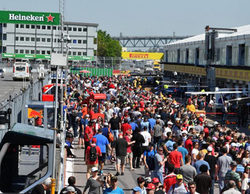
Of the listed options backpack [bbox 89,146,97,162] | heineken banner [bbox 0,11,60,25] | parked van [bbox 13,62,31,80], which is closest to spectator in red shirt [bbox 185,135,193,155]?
backpack [bbox 89,146,97,162]

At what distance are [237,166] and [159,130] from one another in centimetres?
740

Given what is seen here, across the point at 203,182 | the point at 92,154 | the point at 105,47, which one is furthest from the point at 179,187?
the point at 105,47

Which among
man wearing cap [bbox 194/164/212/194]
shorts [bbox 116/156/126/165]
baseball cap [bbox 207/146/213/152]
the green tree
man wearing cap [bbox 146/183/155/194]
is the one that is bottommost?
shorts [bbox 116/156/126/165]

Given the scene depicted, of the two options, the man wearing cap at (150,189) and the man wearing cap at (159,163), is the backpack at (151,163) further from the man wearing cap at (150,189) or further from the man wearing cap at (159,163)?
the man wearing cap at (150,189)

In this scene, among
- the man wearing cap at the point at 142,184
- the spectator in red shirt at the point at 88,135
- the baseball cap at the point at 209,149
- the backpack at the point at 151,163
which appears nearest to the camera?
the man wearing cap at the point at 142,184

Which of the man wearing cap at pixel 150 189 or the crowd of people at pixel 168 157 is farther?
the crowd of people at pixel 168 157

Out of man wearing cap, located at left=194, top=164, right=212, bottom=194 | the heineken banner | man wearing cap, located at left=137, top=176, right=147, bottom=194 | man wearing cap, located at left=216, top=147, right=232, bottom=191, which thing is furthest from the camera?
the heineken banner

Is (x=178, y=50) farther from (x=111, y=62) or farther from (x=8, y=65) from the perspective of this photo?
(x=8, y=65)

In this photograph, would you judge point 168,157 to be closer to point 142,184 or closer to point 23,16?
point 142,184

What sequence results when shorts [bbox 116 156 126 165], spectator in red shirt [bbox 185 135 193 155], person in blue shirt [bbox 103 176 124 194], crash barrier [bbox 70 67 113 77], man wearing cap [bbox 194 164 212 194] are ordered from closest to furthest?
person in blue shirt [bbox 103 176 124 194] < man wearing cap [bbox 194 164 212 194] < spectator in red shirt [bbox 185 135 193 155] < shorts [bbox 116 156 126 165] < crash barrier [bbox 70 67 113 77]

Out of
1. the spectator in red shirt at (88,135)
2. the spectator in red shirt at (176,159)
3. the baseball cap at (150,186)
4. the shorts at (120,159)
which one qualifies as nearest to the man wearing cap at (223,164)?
the spectator in red shirt at (176,159)

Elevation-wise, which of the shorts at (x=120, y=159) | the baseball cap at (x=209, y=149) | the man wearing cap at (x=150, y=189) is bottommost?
the shorts at (x=120, y=159)

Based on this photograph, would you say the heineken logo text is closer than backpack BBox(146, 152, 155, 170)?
No

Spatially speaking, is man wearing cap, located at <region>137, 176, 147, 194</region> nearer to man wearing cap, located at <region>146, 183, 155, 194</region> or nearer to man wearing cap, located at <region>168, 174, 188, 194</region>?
man wearing cap, located at <region>146, 183, 155, 194</region>
